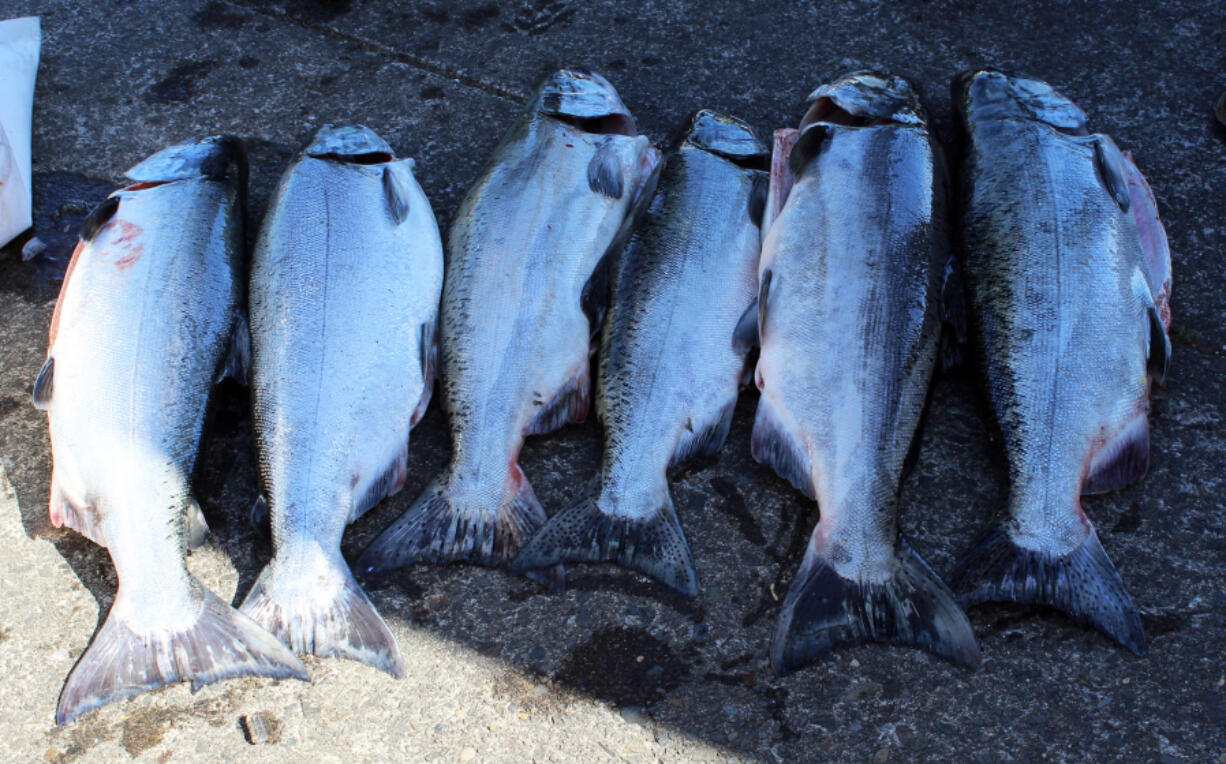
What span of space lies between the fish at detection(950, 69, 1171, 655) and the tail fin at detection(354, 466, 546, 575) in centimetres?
130

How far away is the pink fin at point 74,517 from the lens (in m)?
2.85

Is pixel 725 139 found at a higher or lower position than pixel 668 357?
higher

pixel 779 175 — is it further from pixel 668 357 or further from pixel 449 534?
pixel 449 534

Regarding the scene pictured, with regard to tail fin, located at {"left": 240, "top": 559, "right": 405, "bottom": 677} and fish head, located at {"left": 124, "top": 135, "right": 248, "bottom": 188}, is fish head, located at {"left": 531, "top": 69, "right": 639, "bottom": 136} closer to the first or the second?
fish head, located at {"left": 124, "top": 135, "right": 248, "bottom": 188}

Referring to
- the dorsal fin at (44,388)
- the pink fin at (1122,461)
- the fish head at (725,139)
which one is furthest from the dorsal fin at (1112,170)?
the dorsal fin at (44,388)

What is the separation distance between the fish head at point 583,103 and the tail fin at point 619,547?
73.1 inches

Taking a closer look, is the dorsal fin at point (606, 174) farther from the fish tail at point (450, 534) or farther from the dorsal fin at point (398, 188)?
the fish tail at point (450, 534)

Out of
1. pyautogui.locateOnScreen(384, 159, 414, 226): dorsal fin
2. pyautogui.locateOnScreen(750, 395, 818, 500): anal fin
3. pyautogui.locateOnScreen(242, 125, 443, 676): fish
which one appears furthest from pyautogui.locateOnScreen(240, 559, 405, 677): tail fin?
pyautogui.locateOnScreen(384, 159, 414, 226): dorsal fin

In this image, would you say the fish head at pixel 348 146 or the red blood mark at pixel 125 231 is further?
the fish head at pixel 348 146

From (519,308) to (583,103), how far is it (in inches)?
45.8

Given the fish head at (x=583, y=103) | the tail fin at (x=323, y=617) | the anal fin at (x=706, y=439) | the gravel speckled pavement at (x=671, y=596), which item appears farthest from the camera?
the fish head at (x=583, y=103)

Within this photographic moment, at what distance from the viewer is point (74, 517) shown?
289cm

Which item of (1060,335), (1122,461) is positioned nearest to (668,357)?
(1060,335)

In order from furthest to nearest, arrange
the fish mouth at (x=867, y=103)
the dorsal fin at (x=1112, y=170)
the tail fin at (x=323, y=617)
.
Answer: the fish mouth at (x=867, y=103), the dorsal fin at (x=1112, y=170), the tail fin at (x=323, y=617)
